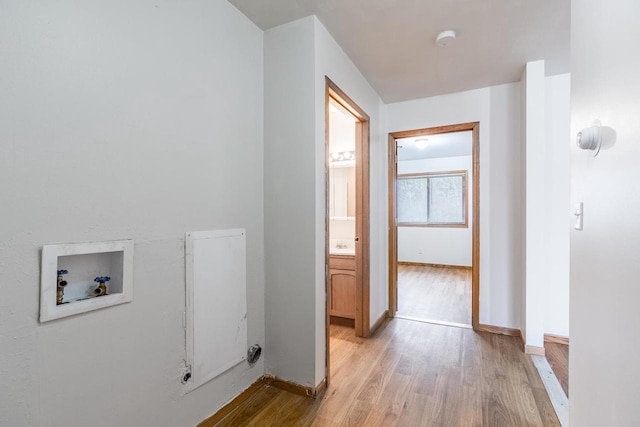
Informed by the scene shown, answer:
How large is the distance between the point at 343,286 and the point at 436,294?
2059mm

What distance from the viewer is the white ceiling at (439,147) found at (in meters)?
4.87

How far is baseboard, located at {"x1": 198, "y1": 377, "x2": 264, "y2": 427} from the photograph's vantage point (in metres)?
1.61

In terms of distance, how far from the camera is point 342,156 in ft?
11.5

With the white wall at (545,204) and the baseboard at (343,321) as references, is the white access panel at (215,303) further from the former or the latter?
the white wall at (545,204)

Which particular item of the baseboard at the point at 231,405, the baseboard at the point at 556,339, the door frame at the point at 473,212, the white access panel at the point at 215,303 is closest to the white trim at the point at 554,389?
the baseboard at the point at 556,339

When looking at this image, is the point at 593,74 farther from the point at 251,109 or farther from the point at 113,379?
the point at 113,379

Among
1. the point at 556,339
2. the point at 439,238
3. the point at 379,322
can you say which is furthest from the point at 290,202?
the point at 439,238

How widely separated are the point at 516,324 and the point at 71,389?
3.43 meters

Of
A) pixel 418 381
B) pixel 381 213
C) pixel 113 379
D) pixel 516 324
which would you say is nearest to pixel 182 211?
pixel 113 379

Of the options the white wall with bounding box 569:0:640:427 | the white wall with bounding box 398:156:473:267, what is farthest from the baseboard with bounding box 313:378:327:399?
the white wall with bounding box 398:156:473:267

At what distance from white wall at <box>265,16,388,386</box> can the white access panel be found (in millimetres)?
253

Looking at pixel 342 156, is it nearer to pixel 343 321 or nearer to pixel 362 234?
pixel 362 234

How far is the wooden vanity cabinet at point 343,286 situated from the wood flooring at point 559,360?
166 cm

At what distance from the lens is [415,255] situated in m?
6.72
